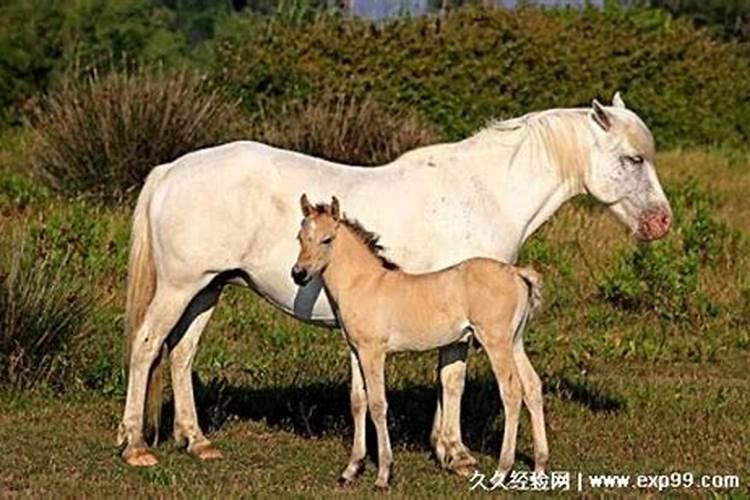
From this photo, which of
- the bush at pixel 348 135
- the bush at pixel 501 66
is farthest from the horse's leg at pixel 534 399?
the bush at pixel 501 66

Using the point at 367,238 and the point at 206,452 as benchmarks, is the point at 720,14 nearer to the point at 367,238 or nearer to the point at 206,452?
the point at 206,452

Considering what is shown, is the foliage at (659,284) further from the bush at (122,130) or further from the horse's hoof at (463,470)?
the horse's hoof at (463,470)

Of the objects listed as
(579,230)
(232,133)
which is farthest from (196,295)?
(232,133)

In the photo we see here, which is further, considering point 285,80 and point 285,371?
point 285,80

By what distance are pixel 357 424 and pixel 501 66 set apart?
694 inches

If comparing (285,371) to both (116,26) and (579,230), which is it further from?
(116,26)

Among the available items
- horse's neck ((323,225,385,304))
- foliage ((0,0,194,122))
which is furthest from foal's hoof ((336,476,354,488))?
foliage ((0,0,194,122))

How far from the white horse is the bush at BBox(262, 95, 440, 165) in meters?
9.18

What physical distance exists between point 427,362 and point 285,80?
11964 millimetres

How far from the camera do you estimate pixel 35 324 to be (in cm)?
1030

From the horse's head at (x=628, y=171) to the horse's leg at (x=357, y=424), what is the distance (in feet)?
5.94

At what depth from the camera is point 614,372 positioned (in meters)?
11.8

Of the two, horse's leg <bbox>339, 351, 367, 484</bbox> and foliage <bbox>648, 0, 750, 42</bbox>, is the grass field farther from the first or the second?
foliage <bbox>648, 0, 750, 42</bbox>

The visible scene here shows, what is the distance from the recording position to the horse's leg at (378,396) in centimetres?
762
